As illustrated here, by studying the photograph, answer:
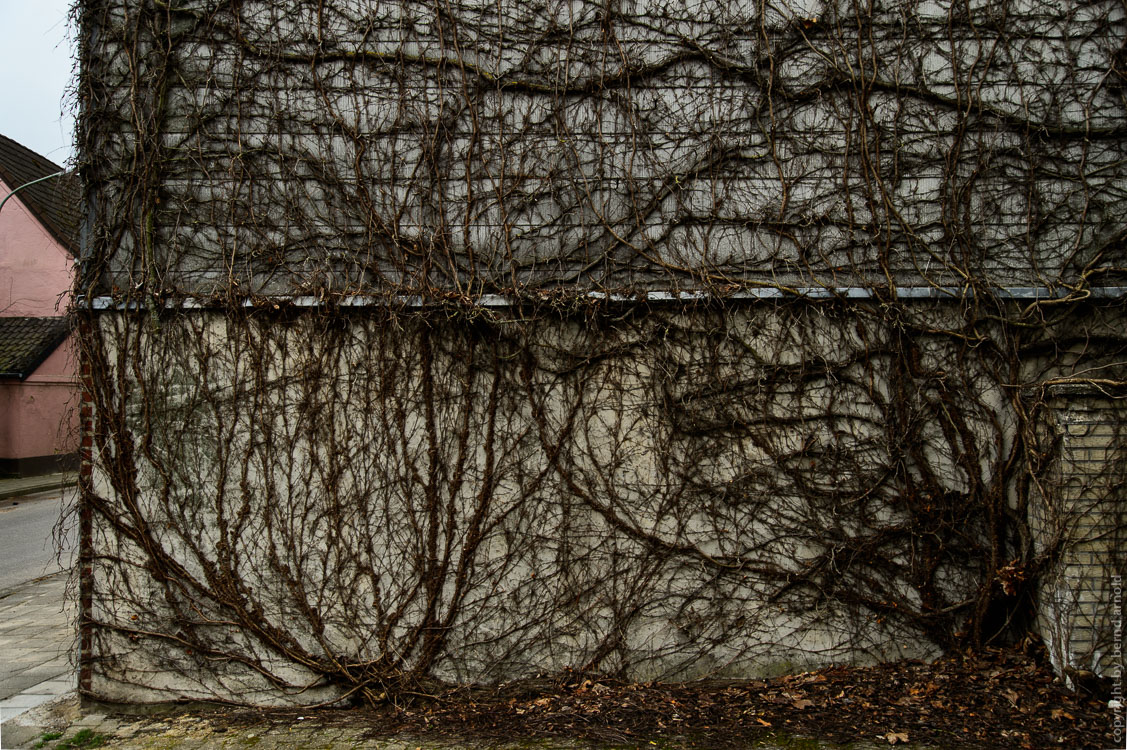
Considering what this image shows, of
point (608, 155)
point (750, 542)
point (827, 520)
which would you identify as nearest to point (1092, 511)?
point (827, 520)

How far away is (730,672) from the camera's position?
4.64 metres

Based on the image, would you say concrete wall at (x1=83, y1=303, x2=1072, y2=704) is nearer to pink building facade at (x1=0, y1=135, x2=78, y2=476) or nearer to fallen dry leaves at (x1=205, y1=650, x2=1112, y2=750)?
fallen dry leaves at (x1=205, y1=650, x2=1112, y2=750)

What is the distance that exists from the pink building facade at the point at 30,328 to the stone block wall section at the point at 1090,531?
1711 cm

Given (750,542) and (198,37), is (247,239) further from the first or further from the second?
(750,542)

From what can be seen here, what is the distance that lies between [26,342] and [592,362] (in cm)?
1722

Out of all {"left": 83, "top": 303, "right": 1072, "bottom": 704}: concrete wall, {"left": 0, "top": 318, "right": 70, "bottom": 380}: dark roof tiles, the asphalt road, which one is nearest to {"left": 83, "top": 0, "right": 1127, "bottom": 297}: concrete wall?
{"left": 83, "top": 303, "right": 1072, "bottom": 704}: concrete wall

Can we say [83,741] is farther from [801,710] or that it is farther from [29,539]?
[29,539]

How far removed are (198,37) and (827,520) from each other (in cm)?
→ 511

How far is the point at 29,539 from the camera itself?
10.0 meters

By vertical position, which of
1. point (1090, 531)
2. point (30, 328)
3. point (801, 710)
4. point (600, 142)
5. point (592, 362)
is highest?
point (600, 142)

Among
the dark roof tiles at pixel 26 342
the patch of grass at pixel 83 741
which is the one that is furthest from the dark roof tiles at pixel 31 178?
the patch of grass at pixel 83 741

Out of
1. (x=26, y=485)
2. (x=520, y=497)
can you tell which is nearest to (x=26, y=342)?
(x=26, y=485)

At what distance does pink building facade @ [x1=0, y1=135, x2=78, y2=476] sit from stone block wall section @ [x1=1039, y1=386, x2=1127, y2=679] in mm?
17112

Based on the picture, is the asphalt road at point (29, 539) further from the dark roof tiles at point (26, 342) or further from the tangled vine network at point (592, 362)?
the dark roof tiles at point (26, 342)
